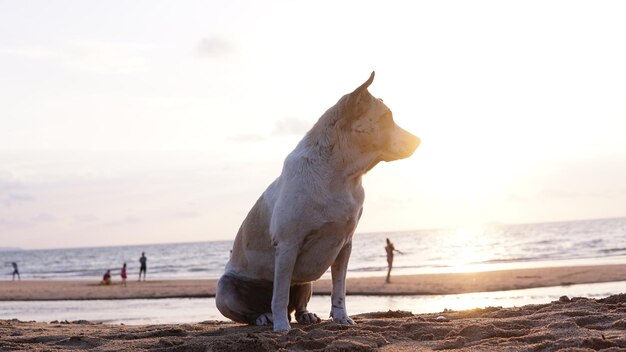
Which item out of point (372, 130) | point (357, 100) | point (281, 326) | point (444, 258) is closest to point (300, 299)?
point (281, 326)

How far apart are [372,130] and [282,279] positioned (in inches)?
62.2

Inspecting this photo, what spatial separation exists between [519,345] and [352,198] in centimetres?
202

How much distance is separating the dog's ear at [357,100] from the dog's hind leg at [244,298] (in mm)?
1970

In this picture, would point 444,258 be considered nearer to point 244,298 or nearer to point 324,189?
point 244,298

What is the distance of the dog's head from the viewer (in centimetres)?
629

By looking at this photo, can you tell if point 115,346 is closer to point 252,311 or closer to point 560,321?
point 252,311

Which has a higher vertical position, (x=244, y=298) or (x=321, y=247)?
(x=321, y=247)

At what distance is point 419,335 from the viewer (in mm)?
5906

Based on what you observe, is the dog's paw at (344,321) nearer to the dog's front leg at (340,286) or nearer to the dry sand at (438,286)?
the dog's front leg at (340,286)

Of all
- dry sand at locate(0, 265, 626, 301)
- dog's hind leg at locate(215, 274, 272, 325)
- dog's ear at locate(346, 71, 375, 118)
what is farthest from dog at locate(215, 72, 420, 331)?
dry sand at locate(0, 265, 626, 301)

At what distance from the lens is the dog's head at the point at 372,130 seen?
20.6 ft

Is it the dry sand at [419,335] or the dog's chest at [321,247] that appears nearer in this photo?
the dry sand at [419,335]

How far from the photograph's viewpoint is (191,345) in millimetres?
5754

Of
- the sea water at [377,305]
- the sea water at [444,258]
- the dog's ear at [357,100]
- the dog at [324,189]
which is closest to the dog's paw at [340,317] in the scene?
the dog at [324,189]
